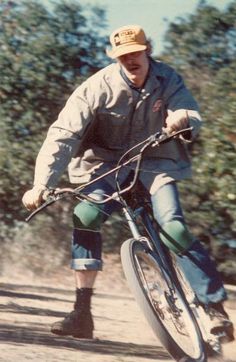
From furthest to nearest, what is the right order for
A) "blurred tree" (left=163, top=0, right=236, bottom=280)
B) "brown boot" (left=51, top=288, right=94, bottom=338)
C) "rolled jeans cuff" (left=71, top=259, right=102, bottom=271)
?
1. "blurred tree" (left=163, top=0, right=236, bottom=280)
2. "brown boot" (left=51, top=288, right=94, bottom=338)
3. "rolled jeans cuff" (left=71, top=259, right=102, bottom=271)

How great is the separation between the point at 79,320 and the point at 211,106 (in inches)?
366

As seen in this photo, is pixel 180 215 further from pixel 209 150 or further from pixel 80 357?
pixel 209 150

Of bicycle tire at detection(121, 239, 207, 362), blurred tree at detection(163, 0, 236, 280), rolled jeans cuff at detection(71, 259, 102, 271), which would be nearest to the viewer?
bicycle tire at detection(121, 239, 207, 362)

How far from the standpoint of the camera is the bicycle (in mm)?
4852

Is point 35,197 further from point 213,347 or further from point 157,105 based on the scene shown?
point 213,347

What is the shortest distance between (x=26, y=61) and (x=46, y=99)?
0.77 metres

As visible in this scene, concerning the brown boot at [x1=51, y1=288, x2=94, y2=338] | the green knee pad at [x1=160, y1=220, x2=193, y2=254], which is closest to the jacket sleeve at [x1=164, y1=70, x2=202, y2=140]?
the green knee pad at [x1=160, y1=220, x2=193, y2=254]

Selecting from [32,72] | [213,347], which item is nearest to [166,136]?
[213,347]

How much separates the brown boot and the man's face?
1.23 metres

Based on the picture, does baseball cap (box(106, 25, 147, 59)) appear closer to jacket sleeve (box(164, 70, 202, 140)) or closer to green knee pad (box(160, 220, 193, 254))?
jacket sleeve (box(164, 70, 202, 140))

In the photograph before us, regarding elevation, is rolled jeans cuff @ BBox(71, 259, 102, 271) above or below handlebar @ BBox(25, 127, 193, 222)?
below

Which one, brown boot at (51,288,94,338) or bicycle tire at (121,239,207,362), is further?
brown boot at (51,288,94,338)

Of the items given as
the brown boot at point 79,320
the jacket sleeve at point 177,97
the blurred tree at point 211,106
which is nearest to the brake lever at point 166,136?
the jacket sleeve at point 177,97

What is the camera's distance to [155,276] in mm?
5227
